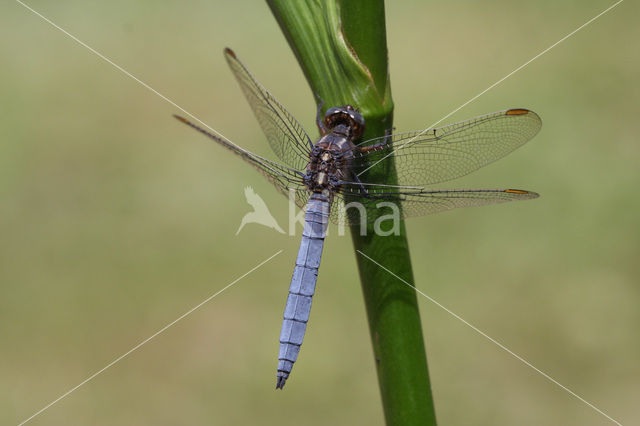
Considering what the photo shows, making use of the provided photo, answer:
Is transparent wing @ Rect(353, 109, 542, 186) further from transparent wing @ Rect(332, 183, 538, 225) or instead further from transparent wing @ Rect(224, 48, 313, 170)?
transparent wing @ Rect(224, 48, 313, 170)

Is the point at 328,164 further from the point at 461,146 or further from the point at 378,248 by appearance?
the point at 378,248

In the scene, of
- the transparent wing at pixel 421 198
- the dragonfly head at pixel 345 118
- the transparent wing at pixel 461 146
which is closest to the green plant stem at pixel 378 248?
the dragonfly head at pixel 345 118

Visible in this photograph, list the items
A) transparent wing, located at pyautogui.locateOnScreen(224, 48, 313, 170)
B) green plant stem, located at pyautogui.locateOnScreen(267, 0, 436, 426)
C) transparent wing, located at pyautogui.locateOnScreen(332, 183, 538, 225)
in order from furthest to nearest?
transparent wing, located at pyautogui.locateOnScreen(224, 48, 313, 170) < transparent wing, located at pyautogui.locateOnScreen(332, 183, 538, 225) < green plant stem, located at pyautogui.locateOnScreen(267, 0, 436, 426)

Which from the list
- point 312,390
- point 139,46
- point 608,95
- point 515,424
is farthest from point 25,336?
point 608,95

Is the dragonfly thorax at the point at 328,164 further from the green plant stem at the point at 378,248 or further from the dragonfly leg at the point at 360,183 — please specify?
the green plant stem at the point at 378,248

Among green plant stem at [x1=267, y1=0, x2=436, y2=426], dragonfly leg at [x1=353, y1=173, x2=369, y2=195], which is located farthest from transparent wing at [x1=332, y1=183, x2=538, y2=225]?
green plant stem at [x1=267, y1=0, x2=436, y2=426]

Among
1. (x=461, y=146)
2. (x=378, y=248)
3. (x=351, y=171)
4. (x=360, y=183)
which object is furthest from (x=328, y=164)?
(x=378, y=248)
